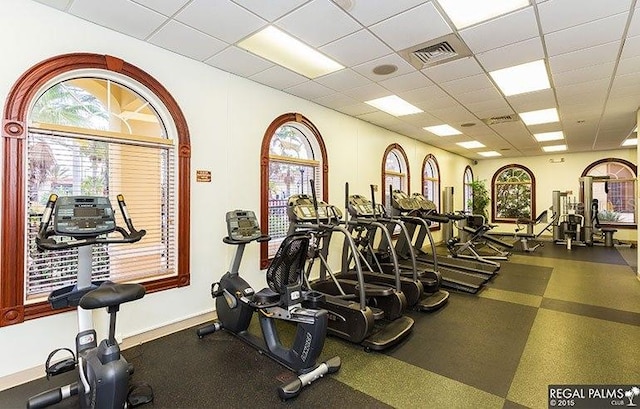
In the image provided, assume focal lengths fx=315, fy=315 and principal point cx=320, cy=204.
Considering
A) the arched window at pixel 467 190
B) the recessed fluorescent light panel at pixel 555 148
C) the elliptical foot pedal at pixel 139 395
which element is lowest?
the elliptical foot pedal at pixel 139 395

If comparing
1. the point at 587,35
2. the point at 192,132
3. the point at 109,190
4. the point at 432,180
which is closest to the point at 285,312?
the point at 109,190

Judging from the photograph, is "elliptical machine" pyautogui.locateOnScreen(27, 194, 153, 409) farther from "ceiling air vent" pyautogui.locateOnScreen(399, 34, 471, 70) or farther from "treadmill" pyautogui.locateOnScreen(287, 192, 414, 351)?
"ceiling air vent" pyautogui.locateOnScreen(399, 34, 471, 70)

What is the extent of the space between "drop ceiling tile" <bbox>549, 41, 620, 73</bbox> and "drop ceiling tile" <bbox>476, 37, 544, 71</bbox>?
0.89 ft

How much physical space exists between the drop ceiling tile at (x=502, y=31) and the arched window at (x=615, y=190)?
9.37 metres

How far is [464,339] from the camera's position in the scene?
3230 mm

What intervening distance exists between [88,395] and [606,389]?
3655 mm

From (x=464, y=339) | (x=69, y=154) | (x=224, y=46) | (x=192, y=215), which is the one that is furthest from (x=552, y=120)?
(x=69, y=154)

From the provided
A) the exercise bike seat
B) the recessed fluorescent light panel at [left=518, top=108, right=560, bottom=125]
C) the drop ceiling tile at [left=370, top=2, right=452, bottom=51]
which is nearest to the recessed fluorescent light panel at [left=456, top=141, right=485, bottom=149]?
the recessed fluorescent light panel at [left=518, top=108, right=560, bottom=125]

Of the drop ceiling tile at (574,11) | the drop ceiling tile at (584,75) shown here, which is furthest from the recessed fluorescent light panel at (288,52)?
the drop ceiling tile at (584,75)

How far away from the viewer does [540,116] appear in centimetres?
605

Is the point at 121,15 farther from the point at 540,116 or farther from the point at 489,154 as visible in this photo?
the point at 489,154

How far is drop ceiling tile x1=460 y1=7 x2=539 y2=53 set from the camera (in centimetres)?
278

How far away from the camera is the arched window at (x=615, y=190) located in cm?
990

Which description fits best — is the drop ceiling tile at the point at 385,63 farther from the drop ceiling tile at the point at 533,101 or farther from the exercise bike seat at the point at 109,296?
the exercise bike seat at the point at 109,296
